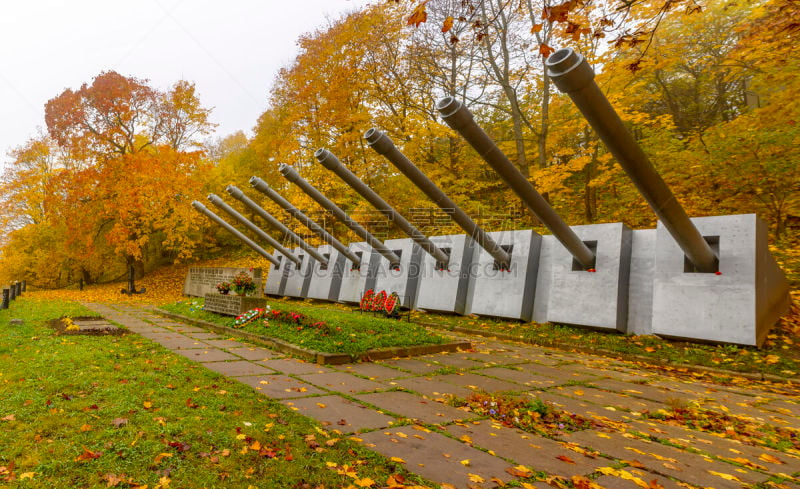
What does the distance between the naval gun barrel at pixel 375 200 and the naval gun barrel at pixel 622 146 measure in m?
5.96

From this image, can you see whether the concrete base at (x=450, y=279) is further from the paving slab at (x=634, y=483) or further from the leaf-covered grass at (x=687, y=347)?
the paving slab at (x=634, y=483)

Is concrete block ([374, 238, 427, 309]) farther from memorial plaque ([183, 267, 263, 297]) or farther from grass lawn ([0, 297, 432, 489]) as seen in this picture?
grass lawn ([0, 297, 432, 489])

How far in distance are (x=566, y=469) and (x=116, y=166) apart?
20.6m

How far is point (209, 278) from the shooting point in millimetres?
18516

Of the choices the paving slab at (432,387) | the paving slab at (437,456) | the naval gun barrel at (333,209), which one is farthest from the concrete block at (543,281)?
the paving slab at (437,456)

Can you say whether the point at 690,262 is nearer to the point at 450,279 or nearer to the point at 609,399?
the point at 609,399

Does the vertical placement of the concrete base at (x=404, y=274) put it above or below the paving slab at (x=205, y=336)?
above

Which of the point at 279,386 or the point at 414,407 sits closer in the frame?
the point at 414,407

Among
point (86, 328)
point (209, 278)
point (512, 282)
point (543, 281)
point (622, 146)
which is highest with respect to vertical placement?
point (622, 146)

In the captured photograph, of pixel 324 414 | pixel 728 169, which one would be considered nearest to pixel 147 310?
pixel 324 414

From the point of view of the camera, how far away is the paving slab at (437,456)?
263 cm

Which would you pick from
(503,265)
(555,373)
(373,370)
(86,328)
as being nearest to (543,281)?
(503,265)

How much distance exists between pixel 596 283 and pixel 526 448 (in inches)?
249

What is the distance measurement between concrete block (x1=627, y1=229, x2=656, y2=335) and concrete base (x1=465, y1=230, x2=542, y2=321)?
218 centimetres
